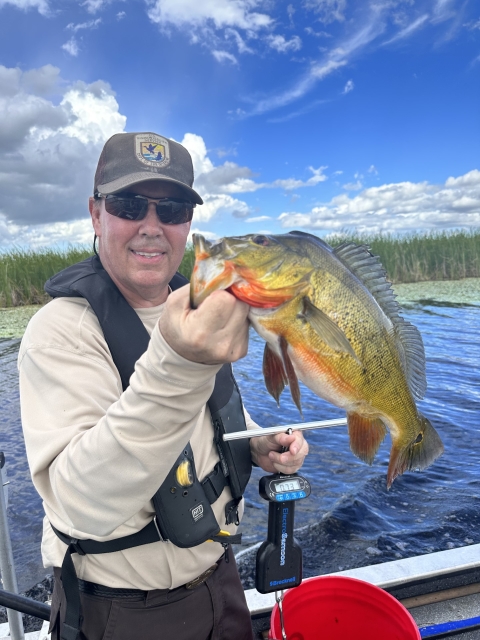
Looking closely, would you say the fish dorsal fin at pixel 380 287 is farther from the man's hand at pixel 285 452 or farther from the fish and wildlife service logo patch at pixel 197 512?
the fish and wildlife service logo patch at pixel 197 512

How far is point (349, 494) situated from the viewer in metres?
4.54

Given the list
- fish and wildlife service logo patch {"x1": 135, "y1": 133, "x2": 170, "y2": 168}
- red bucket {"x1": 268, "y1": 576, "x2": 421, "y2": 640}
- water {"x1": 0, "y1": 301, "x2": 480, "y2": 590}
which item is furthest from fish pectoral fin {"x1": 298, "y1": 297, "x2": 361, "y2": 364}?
Answer: water {"x1": 0, "y1": 301, "x2": 480, "y2": 590}

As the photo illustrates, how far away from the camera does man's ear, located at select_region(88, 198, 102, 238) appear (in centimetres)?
234

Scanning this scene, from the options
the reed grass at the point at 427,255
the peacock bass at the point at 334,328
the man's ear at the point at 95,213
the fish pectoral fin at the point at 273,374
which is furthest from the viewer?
the reed grass at the point at 427,255

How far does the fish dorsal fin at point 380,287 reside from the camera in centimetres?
167

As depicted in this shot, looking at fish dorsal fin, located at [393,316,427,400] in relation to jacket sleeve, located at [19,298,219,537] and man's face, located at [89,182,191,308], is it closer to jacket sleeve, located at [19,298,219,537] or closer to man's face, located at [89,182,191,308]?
jacket sleeve, located at [19,298,219,537]

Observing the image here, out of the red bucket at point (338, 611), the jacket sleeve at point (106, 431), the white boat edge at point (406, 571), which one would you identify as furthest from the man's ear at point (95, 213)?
the white boat edge at point (406, 571)

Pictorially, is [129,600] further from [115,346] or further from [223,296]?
[223,296]

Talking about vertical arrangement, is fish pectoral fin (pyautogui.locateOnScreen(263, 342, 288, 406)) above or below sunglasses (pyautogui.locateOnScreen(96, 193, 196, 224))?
below

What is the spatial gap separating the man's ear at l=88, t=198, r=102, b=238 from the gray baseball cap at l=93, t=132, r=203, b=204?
8 cm

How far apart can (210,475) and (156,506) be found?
1.06 feet

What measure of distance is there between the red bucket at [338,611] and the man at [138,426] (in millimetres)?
306

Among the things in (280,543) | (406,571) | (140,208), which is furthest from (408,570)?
(140,208)

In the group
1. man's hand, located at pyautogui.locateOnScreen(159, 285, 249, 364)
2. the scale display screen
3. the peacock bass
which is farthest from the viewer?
the scale display screen
